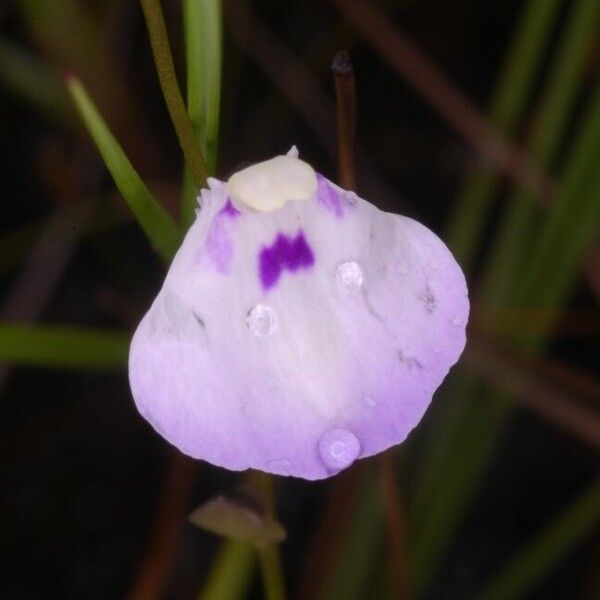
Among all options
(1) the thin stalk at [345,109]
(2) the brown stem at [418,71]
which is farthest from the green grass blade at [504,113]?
(1) the thin stalk at [345,109]

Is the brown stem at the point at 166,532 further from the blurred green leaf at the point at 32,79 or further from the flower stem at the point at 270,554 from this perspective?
the blurred green leaf at the point at 32,79

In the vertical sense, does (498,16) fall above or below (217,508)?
above

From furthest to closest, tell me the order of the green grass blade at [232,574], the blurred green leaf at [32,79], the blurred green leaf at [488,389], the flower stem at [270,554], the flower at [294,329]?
the blurred green leaf at [32,79]
the blurred green leaf at [488,389]
the green grass blade at [232,574]
the flower stem at [270,554]
the flower at [294,329]

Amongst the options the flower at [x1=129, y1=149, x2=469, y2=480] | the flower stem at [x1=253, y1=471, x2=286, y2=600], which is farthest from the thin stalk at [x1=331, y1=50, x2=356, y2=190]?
the flower stem at [x1=253, y1=471, x2=286, y2=600]

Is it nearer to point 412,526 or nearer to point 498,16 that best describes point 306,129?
point 498,16

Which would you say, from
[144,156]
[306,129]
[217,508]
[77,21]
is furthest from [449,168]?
[217,508]

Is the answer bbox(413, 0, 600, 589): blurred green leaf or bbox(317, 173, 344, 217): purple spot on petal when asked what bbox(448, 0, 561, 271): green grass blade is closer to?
bbox(413, 0, 600, 589): blurred green leaf

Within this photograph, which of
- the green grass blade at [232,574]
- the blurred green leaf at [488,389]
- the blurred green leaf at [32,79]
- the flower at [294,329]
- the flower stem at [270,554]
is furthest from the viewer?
the blurred green leaf at [32,79]
